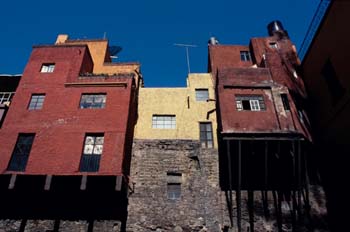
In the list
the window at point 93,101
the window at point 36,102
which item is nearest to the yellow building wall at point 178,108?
the window at point 93,101

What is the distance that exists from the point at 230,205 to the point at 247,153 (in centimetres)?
353

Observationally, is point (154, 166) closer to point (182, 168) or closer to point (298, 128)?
point (182, 168)

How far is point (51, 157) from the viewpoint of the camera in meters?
17.6

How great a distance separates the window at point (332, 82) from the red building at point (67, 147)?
42.9 feet

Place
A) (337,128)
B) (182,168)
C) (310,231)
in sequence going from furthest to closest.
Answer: (182,168) < (337,128) < (310,231)

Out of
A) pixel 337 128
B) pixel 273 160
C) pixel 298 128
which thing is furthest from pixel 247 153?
pixel 337 128

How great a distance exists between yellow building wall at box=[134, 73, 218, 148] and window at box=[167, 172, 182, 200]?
3014 millimetres

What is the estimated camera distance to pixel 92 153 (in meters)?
17.9

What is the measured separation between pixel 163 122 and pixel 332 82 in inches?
461

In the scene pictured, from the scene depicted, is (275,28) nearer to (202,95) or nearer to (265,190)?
(202,95)

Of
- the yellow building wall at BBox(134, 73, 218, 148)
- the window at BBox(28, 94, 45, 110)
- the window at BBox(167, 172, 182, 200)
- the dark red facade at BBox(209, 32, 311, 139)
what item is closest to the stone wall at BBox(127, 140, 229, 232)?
the window at BBox(167, 172, 182, 200)

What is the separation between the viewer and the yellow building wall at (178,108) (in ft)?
71.4

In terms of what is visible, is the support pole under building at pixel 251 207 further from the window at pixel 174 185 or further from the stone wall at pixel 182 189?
the window at pixel 174 185

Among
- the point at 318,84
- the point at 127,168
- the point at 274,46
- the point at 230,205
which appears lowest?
the point at 230,205
